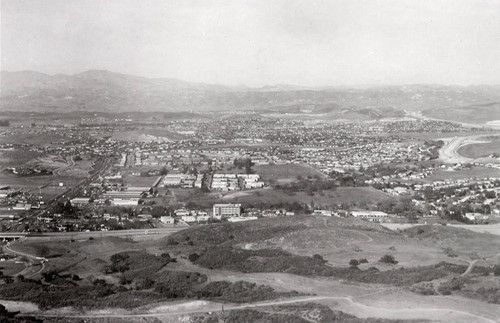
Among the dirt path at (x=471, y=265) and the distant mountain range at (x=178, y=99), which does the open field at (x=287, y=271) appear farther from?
the distant mountain range at (x=178, y=99)

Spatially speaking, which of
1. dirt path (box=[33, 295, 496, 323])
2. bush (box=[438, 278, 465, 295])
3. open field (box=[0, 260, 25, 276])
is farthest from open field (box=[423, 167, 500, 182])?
open field (box=[0, 260, 25, 276])

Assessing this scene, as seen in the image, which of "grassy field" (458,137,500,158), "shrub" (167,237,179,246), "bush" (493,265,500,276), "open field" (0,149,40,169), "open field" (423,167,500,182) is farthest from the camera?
"grassy field" (458,137,500,158)

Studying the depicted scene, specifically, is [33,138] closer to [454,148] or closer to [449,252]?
[454,148]

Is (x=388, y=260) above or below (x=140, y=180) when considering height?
above

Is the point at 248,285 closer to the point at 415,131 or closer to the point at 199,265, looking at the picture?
the point at 199,265

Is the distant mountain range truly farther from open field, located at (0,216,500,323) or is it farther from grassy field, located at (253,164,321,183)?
open field, located at (0,216,500,323)

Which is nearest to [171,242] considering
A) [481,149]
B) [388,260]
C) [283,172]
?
[388,260]

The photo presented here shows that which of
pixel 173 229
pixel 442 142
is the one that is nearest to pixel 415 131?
pixel 442 142

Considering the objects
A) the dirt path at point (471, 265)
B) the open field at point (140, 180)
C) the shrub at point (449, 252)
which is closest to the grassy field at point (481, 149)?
the shrub at point (449, 252)
